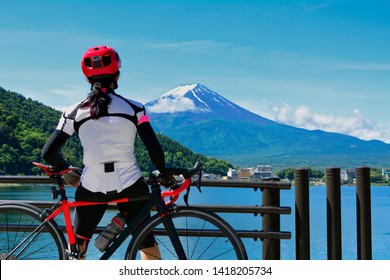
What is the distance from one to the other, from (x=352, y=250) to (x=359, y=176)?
189 feet

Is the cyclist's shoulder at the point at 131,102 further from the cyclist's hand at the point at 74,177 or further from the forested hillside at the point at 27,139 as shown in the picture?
the forested hillside at the point at 27,139

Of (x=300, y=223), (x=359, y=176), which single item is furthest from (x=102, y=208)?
(x=359, y=176)

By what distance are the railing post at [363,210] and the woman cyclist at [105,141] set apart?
103 inches

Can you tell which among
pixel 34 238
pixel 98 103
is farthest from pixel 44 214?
pixel 98 103

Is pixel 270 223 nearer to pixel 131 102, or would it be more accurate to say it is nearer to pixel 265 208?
pixel 265 208

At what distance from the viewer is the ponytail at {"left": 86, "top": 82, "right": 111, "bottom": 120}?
418cm

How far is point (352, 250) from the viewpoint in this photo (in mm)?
61562

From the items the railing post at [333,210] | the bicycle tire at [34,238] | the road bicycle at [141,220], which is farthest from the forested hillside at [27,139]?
the road bicycle at [141,220]

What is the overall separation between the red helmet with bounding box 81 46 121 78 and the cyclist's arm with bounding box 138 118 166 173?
42 centimetres

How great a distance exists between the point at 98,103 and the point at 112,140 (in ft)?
0.79

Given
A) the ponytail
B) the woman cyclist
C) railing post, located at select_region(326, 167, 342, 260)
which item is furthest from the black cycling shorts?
railing post, located at select_region(326, 167, 342, 260)

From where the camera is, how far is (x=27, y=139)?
105 metres

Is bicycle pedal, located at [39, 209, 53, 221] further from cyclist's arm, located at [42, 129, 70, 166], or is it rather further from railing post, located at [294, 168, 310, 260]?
railing post, located at [294, 168, 310, 260]
